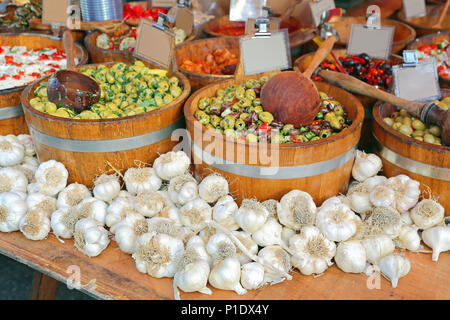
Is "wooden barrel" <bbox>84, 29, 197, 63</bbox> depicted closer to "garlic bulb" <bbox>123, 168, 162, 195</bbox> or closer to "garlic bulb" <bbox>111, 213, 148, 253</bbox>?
"garlic bulb" <bbox>123, 168, 162, 195</bbox>

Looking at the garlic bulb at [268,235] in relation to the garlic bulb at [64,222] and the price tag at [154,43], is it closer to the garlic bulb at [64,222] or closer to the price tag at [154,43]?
the garlic bulb at [64,222]

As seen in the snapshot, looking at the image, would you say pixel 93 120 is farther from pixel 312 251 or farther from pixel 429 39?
pixel 429 39

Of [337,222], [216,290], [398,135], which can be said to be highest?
[398,135]

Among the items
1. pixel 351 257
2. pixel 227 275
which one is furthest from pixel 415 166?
pixel 227 275

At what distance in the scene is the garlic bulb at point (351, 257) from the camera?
1.82 metres

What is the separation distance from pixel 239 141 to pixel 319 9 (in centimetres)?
190

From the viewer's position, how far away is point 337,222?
188 centimetres

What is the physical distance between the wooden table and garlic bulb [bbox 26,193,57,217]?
21 centimetres

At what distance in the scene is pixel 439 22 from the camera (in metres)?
3.91

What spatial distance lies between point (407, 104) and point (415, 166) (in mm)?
415

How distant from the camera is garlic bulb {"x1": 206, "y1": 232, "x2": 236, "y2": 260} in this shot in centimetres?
180

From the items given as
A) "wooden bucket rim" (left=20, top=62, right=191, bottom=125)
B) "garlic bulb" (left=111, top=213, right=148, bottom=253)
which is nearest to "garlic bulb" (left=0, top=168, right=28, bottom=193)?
"wooden bucket rim" (left=20, top=62, right=191, bottom=125)
